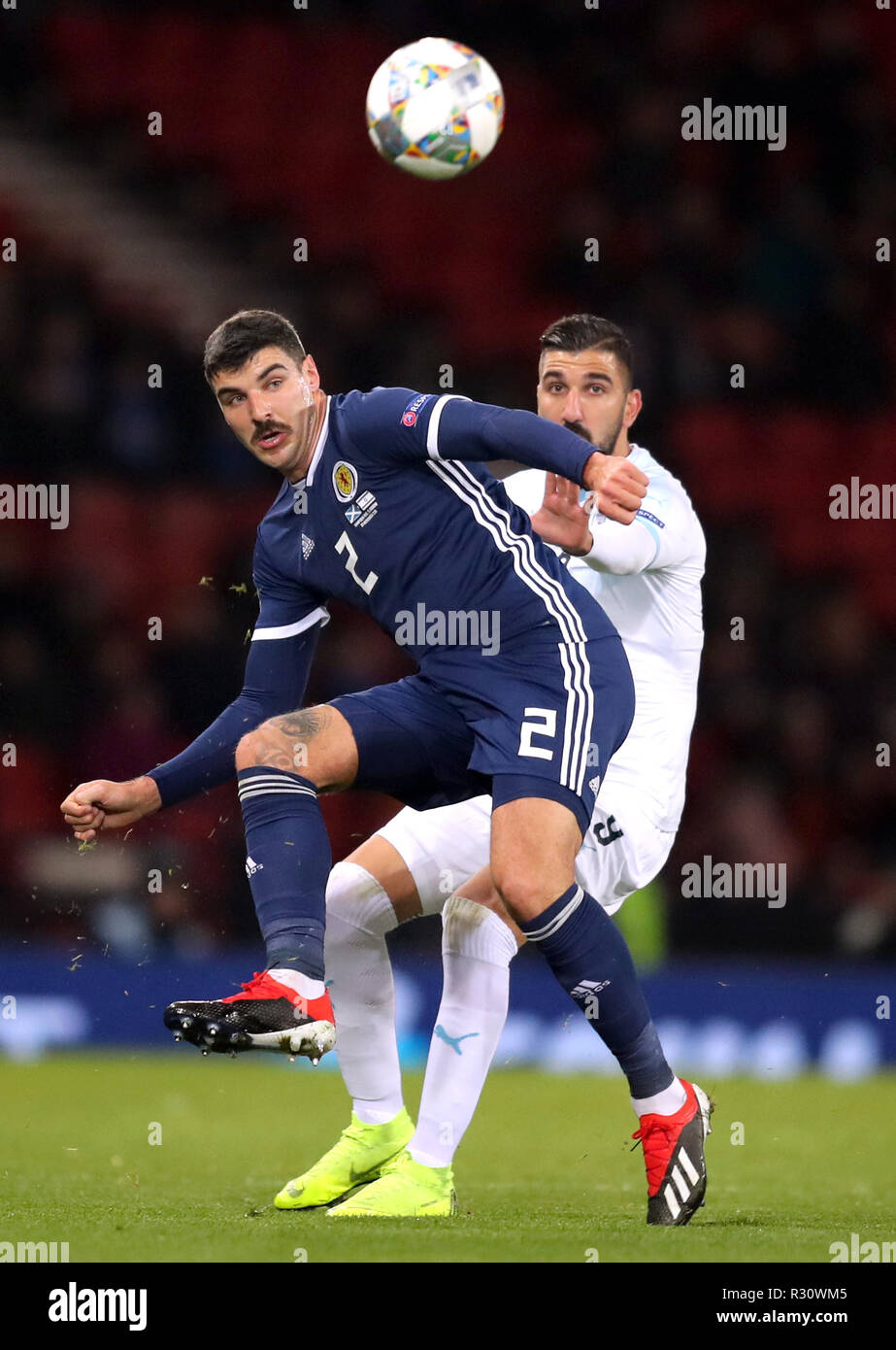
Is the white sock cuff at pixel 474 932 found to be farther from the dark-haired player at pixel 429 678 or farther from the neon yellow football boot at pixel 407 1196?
the neon yellow football boot at pixel 407 1196

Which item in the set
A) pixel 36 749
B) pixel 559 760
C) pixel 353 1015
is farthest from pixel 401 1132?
pixel 36 749

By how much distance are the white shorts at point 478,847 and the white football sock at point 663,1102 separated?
58 centimetres

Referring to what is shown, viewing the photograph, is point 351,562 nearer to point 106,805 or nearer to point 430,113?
point 106,805

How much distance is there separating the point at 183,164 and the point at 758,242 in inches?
152

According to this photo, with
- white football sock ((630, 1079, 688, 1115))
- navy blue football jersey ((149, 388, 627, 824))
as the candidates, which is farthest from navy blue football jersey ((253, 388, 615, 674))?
→ white football sock ((630, 1079, 688, 1115))

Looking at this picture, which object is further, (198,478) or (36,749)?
(198,478)

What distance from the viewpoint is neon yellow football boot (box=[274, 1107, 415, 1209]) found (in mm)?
4953

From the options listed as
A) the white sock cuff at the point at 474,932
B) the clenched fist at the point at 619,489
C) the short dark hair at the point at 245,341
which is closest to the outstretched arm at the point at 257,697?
the short dark hair at the point at 245,341

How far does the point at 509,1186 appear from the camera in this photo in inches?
220

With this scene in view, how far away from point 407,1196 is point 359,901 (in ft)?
2.46

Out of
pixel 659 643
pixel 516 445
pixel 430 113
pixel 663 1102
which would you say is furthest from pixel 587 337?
pixel 663 1102

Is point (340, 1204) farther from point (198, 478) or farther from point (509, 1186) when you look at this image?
point (198, 478)

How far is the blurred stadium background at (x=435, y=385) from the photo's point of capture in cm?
1001

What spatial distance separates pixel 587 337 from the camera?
5.74 meters
